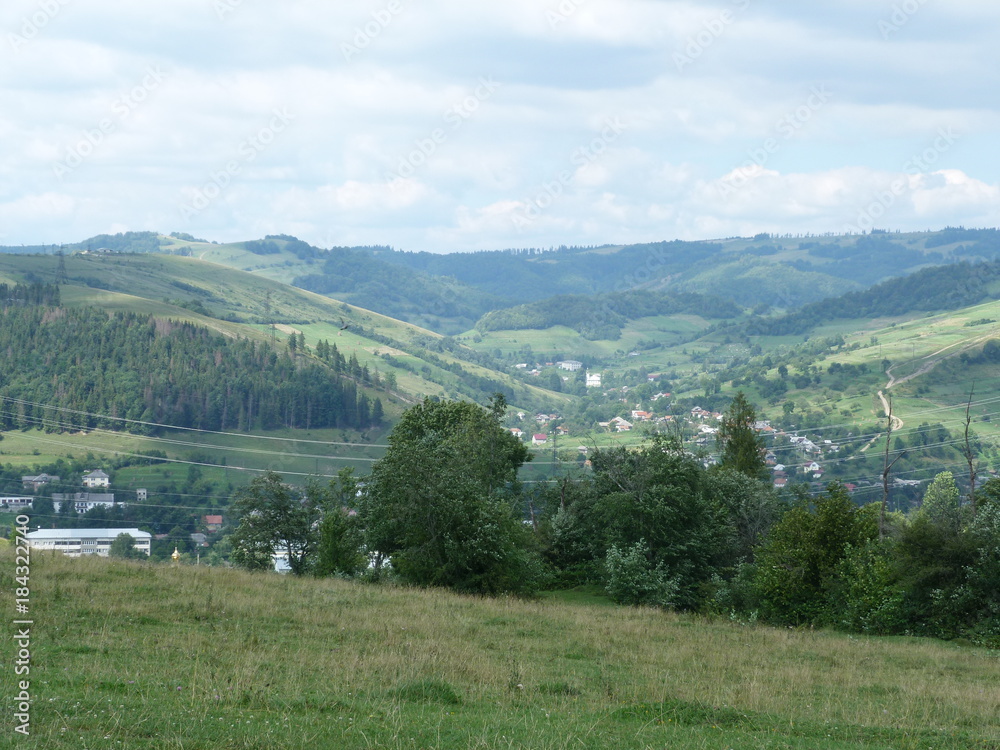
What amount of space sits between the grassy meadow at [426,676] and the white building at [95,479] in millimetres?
131068

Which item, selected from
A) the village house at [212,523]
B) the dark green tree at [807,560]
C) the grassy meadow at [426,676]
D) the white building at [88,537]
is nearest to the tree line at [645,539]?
the dark green tree at [807,560]

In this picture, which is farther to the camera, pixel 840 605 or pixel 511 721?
pixel 840 605

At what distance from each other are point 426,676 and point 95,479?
151 m

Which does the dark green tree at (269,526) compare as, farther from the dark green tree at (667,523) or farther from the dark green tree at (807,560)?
the dark green tree at (807,560)

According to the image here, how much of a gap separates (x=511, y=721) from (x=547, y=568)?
36183 mm

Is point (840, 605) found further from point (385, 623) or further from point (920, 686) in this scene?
point (385, 623)

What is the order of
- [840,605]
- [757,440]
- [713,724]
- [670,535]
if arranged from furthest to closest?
[757,440] < [670,535] < [840,605] < [713,724]

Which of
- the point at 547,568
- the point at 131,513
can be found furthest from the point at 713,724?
the point at 131,513

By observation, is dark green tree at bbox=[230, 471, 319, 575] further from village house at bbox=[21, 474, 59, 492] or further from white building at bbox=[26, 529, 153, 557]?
village house at bbox=[21, 474, 59, 492]

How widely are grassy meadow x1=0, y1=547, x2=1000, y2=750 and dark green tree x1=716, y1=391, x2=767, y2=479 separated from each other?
41335 mm

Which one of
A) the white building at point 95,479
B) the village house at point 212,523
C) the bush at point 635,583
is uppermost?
the bush at point 635,583

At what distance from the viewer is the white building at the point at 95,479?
146750 mm

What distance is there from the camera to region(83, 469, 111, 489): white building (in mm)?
146750

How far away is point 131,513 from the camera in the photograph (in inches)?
5330
